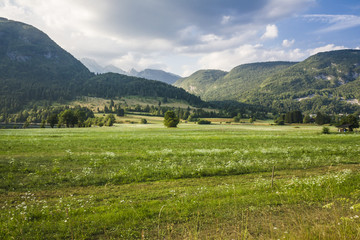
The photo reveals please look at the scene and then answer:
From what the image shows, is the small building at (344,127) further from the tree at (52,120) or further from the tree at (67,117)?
the tree at (52,120)

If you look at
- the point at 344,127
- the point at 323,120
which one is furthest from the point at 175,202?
the point at 323,120

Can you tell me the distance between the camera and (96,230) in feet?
24.9

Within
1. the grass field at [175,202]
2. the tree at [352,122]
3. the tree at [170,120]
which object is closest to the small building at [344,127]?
the tree at [352,122]

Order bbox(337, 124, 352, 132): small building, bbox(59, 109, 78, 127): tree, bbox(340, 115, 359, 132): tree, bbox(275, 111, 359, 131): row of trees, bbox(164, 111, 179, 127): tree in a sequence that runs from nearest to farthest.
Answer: bbox(337, 124, 352, 132): small building < bbox(340, 115, 359, 132): tree < bbox(275, 111, 359, 131): row of trees < bbox(164, 111, 179, 127): tree < bbox(59, 109, 78, 127): tree

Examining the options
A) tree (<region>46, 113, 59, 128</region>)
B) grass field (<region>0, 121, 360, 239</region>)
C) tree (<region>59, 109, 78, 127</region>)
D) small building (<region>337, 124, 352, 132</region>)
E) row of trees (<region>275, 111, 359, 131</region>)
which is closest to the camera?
grass field (<region>0, 121, 360, 239</region>)

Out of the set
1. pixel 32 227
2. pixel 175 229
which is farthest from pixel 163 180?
pixel 32 227

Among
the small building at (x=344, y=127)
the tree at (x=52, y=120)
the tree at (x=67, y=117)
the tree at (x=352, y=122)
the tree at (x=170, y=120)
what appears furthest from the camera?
the tree at (x=52, y=120)

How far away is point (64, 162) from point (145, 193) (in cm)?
1295

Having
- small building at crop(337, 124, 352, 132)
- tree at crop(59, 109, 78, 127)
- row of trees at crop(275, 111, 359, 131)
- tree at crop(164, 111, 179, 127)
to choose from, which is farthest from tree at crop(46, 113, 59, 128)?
row of trees at crop(275, 111, 359, 131)

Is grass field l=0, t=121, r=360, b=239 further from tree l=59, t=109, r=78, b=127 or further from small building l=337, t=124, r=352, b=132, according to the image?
tree l=59, t=109, r=78, b=127

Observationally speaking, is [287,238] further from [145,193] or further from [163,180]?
[163,180]

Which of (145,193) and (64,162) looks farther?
(64,162)

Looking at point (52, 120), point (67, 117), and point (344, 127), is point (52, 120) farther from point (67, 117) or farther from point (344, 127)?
point (344, 127)

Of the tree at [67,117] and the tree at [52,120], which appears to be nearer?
the tree at [67,117]
